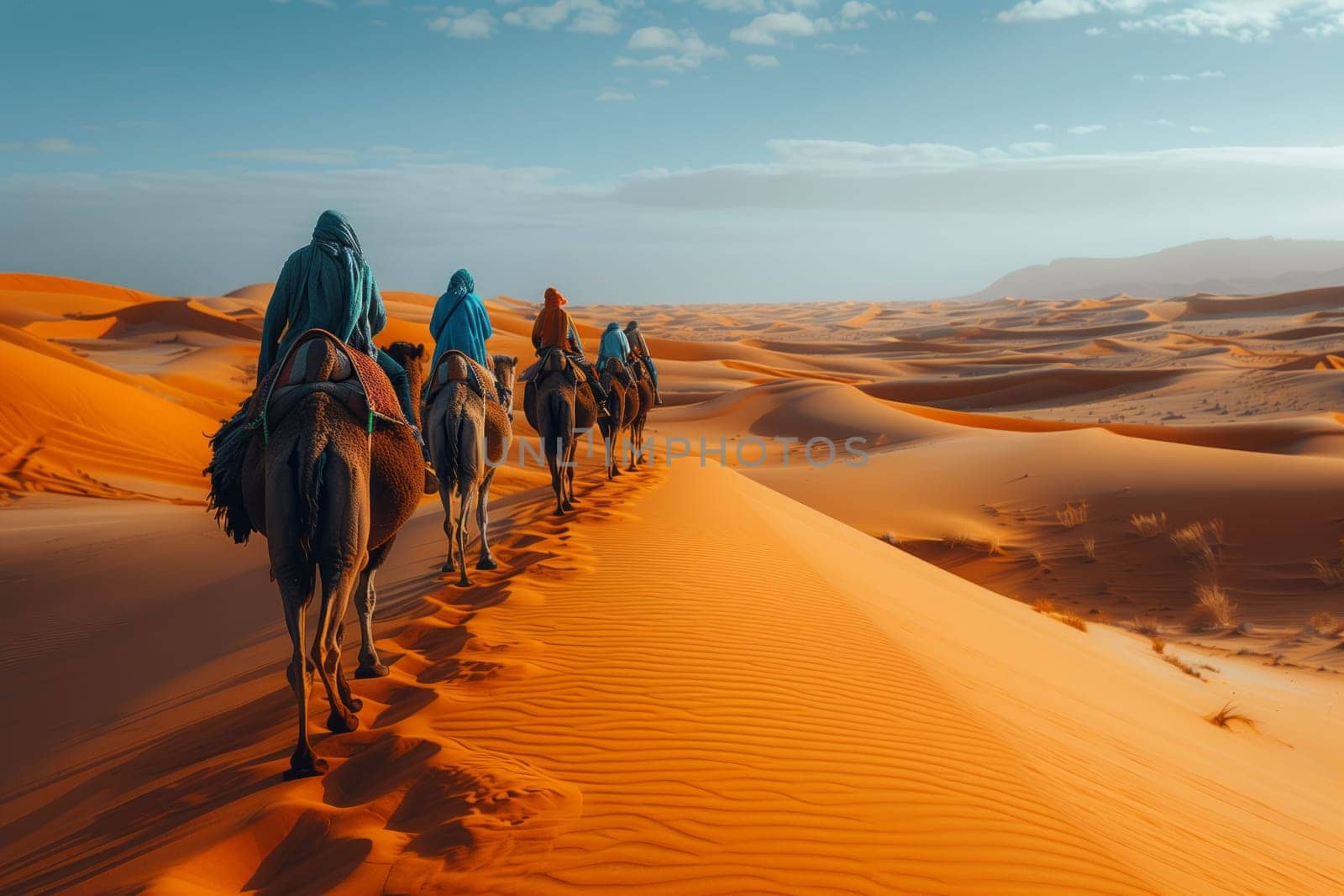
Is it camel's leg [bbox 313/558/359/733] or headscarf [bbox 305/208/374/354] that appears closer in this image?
camel's leg [bbox 313/558/359/733]

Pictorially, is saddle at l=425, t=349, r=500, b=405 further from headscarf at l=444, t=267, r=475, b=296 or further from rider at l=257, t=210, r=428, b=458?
→ rider at l=257, t=210, r=428, b=458

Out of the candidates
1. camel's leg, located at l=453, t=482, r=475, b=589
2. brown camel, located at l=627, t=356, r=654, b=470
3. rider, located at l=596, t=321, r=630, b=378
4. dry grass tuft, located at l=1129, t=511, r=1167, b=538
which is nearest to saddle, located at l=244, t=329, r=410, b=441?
camel's leg, located at l=453, t=482, r=475, b=589

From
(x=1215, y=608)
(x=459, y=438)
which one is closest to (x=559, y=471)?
(x=459, y=438)

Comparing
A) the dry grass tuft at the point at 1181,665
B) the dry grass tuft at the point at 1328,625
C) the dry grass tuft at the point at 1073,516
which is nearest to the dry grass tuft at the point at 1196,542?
the dry grass tuft at the point at 1073,516

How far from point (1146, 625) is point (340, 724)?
1097cm

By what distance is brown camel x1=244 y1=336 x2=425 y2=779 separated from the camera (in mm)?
4004

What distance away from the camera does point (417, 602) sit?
738 cm

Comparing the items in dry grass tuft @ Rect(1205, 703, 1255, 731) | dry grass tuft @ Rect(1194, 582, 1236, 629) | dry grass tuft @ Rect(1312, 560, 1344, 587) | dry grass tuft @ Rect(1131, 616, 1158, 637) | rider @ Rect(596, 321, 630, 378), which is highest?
rider @ Rect(596, 321, 630, 378)

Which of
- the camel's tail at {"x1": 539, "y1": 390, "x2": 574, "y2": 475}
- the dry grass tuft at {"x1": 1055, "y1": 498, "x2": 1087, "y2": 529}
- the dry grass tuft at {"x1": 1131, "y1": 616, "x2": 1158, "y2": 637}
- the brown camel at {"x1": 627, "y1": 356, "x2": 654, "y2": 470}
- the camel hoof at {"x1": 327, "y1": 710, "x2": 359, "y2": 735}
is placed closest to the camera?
the camel hoof at {"x1": 327, "y1": 710, "x2": 359, "y2": 735}

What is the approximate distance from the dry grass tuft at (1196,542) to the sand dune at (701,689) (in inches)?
1.6

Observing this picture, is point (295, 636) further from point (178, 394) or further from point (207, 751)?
point (178, 394)

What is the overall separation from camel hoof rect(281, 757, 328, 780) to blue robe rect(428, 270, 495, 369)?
16.2ft

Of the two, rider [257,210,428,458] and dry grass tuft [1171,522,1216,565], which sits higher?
rider [257,210,428,458]

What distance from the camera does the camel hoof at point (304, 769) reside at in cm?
403
